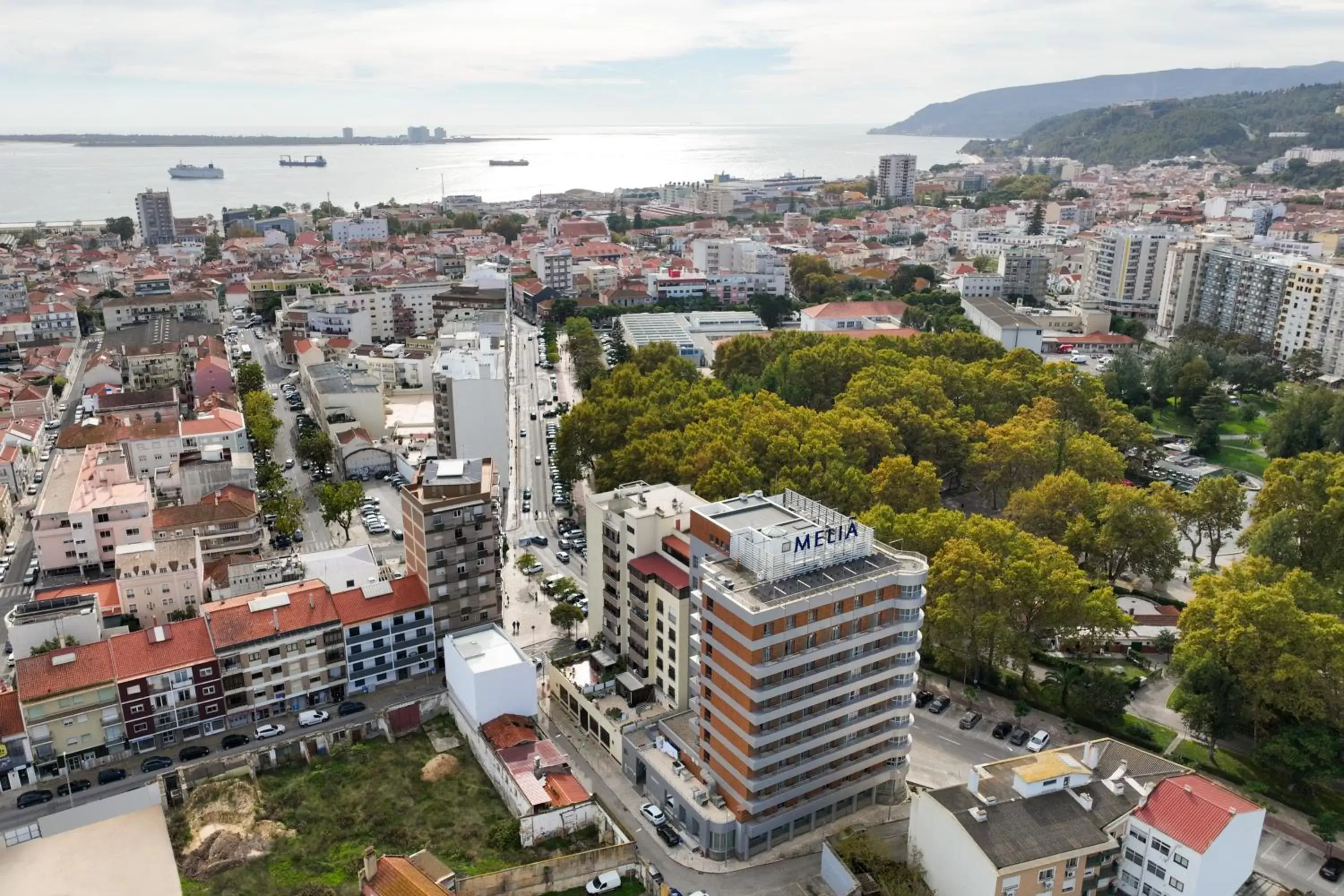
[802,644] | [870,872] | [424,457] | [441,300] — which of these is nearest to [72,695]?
[802,644]

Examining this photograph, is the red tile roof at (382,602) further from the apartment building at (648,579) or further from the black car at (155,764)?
the black car at (155,764)

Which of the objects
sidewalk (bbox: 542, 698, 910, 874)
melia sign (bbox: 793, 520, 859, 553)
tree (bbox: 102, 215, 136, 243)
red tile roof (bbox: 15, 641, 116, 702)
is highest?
tree (bbox: 102, 215, 136, 243)

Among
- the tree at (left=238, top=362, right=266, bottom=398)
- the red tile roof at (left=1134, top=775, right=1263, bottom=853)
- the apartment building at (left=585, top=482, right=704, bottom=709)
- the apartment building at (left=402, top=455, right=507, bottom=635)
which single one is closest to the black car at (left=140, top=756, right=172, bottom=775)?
the apartment building at (left=402, top=455, right=507, bottom=635)

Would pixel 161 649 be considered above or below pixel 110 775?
above

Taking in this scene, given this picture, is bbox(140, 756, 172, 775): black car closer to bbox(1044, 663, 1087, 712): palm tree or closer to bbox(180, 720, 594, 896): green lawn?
bbox(180, 720, 594, 896): green lawn

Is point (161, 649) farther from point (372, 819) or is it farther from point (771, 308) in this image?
point (771, 308)

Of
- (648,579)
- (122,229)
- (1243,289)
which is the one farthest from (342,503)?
(122,229)

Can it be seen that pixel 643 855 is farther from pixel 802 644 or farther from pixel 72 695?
pixel 72 695
